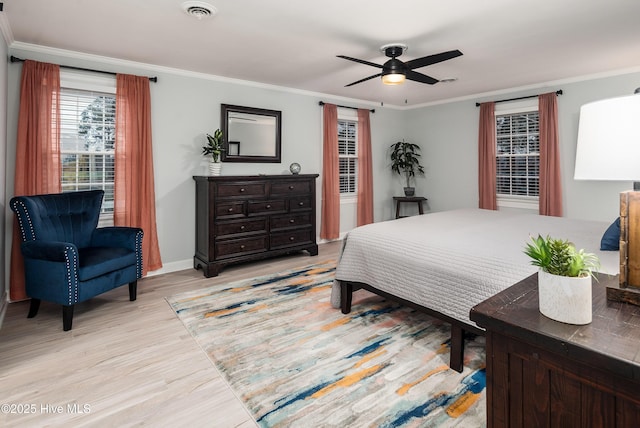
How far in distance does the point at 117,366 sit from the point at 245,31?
2.89m

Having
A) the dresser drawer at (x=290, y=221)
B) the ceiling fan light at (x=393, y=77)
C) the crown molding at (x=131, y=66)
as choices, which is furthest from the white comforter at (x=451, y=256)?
the crown molding at (x=131, y=66)

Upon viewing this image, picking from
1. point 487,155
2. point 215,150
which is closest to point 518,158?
point 487,155

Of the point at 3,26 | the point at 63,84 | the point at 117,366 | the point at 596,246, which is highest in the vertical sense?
the point at 3,26

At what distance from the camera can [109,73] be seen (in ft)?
12.3

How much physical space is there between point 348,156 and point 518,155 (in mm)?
2766

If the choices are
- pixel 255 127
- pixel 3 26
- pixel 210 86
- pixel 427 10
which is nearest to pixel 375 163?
pixel 255 127

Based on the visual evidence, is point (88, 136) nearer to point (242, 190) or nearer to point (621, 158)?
point (242, 190)

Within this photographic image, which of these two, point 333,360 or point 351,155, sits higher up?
point 351,155

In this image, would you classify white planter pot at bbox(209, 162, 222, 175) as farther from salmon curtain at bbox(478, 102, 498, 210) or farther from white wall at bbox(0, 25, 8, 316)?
salmon curtain at bbox(478, 102, 498, 210)

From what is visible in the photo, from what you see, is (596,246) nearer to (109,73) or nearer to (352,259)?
(352,259)

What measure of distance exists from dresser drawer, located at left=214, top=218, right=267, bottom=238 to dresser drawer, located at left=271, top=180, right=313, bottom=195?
1.45ft

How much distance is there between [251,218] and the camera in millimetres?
4410

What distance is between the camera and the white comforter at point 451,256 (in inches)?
79.9

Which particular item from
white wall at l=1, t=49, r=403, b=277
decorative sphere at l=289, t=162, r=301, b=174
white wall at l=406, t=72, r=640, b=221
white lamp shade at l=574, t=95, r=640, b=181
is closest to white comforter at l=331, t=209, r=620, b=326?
white lamp shade at l=574, t=95, r=640, b=181
